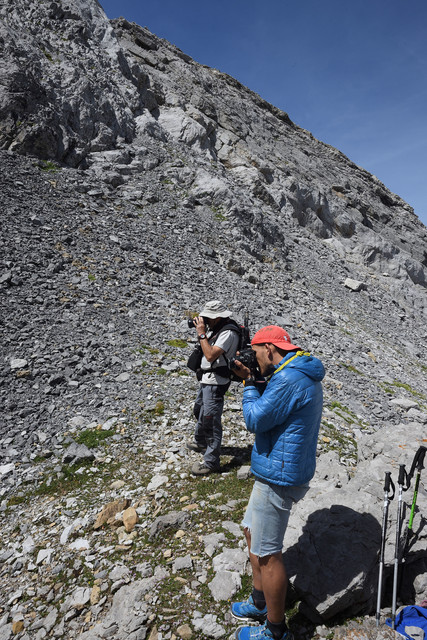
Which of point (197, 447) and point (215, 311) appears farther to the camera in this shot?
point (197, 447)

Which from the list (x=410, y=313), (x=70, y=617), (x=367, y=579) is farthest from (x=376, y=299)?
(x=70, y=617)

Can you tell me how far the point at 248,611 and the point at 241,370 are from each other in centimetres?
244

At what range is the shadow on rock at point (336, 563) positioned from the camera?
3752 mm

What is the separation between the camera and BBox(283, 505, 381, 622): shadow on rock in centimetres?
375

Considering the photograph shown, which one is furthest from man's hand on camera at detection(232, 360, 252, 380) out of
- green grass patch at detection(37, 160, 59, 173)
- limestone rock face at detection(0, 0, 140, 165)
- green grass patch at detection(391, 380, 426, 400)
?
limestone rock face at detection(0, 0, 140, 165)

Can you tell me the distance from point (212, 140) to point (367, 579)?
3248 cm

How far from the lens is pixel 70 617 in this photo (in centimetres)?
406

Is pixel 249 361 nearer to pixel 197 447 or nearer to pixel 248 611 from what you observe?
pixel 248 611

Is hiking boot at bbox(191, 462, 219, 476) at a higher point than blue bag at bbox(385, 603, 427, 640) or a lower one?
lower

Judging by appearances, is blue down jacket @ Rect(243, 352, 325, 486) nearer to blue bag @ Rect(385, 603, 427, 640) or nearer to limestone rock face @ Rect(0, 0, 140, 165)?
blue bag @ Rect(385, 603, 427, 640)

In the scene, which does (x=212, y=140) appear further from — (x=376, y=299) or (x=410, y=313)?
(x=410, y=313)

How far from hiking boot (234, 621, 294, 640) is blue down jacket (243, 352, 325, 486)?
144 cm

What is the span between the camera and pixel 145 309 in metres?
13.1

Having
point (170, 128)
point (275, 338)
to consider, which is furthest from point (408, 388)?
point (170, 128)
